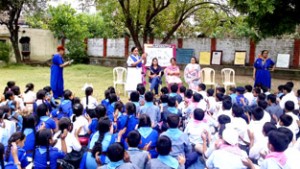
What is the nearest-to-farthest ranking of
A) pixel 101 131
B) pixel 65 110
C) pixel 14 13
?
1. pixel 101 131
2. pixel 65 110
3. pixel 14 13

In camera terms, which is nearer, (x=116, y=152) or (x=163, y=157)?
(x=116, y=152)

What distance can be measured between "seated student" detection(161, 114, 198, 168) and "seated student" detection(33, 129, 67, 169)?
3.83 ft

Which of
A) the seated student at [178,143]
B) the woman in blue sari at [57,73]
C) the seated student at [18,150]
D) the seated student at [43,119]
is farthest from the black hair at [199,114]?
the woman in blue sari at [57,73]

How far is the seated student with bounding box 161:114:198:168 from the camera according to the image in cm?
375

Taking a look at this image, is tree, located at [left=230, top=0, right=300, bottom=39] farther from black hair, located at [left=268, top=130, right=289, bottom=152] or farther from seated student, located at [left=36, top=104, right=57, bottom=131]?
black hair, located at [left=268, top=130, right=289, bottom=152]

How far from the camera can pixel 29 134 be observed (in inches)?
151

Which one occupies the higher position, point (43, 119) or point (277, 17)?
point (277, 17)

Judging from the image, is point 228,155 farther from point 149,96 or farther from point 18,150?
point 149,96

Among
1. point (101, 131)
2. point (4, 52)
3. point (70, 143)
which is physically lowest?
point (70, 143)

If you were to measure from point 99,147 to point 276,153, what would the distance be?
5.60ft

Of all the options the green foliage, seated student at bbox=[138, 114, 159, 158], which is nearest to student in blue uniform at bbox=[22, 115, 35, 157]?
seated student at bbox=[138, 114, 159, 158]

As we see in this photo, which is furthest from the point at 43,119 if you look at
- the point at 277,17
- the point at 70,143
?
the point at 277,17

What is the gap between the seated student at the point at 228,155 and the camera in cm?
316

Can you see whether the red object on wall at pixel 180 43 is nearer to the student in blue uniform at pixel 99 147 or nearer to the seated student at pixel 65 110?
the seated student at pixel 65 110
